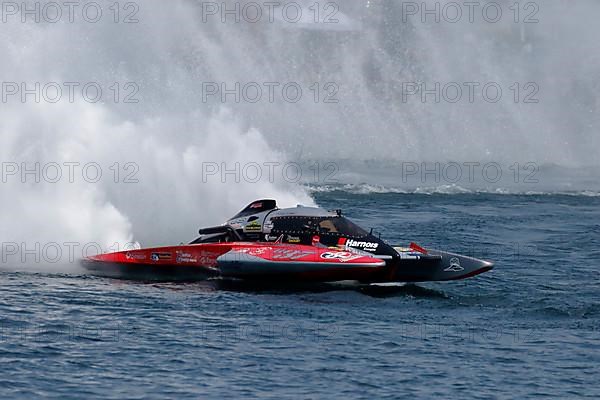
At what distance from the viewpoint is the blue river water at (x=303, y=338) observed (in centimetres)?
1542

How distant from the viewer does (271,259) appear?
21.8m

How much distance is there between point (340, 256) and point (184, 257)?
11.1ft

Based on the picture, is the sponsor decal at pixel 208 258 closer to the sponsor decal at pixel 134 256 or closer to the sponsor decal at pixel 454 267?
the sponsor decal at pixel 134 256

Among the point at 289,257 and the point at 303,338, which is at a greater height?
the point at 289,257

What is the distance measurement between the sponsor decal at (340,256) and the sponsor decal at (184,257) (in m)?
2.85

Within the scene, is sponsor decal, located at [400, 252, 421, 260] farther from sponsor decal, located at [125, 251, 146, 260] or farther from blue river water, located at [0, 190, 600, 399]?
sponsor decal, located at [125, 251, 146, 260]

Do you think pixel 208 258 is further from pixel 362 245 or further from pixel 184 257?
pixel 362 245

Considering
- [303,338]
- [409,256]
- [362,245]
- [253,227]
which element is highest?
[253,227]

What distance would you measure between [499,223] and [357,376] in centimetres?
1842

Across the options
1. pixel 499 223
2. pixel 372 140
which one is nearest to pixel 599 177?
pixel 372 140

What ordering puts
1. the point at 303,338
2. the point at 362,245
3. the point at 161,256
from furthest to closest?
the point at 161,256
the point at 362,245
the point at 303,338

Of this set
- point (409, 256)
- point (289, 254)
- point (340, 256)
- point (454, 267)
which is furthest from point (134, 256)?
point (454, 267)

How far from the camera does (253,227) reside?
23266mm

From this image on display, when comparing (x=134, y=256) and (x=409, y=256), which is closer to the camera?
(x=409, y=256)
